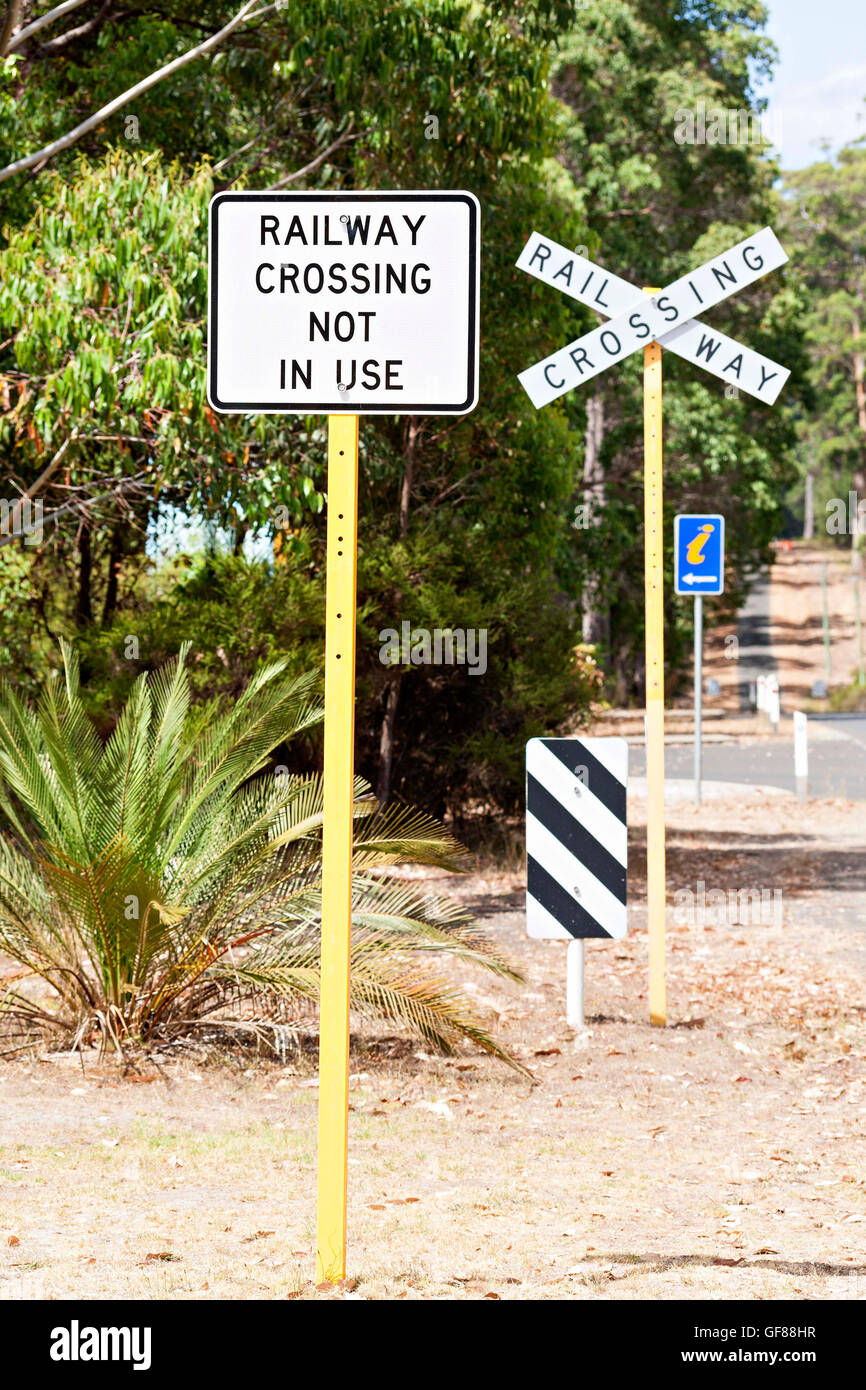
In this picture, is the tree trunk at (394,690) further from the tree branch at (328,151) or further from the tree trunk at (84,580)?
the tree trunk at (84,580)

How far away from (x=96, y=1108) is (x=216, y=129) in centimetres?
892

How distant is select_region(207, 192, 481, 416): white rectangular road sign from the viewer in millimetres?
4090

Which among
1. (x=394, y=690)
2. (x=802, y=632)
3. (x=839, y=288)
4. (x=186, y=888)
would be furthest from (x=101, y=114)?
(x=839, y=288)

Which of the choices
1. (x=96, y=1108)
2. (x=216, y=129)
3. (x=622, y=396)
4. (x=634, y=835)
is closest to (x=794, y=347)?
(x=622, y=396)

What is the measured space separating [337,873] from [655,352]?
4782 millimetres

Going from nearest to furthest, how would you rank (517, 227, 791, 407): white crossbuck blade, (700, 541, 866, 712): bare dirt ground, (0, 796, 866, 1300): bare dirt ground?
(0, 796, 866, 1300): bare dirt ground
(517, 227, 791, 407): white crossbuck blade
(700, 541, 866, 712): bare dirt ground

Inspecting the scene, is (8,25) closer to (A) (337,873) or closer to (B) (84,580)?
(B) (84,580)

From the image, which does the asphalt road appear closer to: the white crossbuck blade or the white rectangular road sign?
the white crossbuck blade

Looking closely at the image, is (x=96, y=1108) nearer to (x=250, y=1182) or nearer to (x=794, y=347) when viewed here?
(x=250, y=1182)

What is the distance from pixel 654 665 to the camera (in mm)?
8109

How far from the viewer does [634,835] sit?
16078mm

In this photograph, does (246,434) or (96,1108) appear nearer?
(96,1108)

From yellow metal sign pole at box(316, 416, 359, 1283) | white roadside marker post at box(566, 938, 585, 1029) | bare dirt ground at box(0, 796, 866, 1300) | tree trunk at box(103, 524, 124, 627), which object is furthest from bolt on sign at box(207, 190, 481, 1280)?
tree trunk at box(103, 524, 124, 627)

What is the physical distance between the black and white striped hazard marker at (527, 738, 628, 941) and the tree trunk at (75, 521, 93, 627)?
24.7 feet
